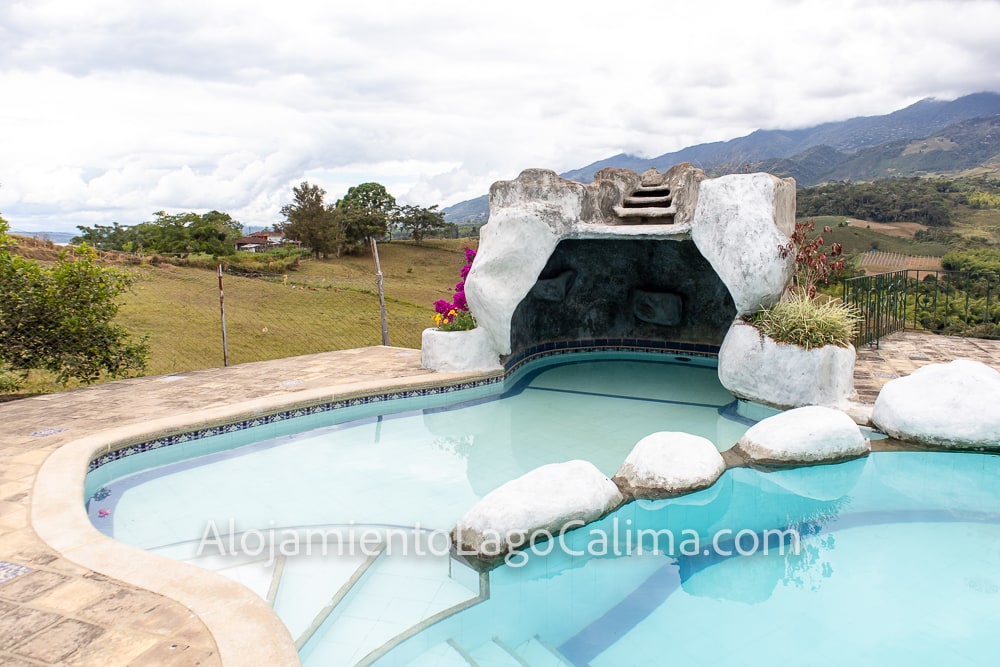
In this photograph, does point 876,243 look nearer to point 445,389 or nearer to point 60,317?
point 445,389

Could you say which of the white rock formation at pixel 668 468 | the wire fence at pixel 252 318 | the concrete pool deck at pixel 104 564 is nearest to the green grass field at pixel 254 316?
the wire fence at pixel 252 318

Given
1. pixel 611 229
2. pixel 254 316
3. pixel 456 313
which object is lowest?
pixel 254 316

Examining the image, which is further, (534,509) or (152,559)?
(534,509)

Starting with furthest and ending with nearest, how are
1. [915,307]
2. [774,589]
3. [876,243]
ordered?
[876,243], [915,307], [774,589]

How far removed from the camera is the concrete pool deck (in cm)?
307

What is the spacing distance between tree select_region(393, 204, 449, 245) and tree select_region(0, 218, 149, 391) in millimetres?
31018

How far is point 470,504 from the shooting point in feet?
18.5

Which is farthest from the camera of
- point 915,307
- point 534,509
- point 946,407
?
point 915,307

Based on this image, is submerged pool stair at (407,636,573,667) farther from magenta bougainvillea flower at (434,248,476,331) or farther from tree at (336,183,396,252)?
tree at (336,183,396,252)

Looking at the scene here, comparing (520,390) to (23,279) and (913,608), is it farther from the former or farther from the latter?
(23,279)

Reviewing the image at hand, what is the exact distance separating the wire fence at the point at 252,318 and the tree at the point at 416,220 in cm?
2017

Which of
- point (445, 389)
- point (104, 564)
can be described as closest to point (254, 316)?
point (445, 389)

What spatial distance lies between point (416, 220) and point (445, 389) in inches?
1297

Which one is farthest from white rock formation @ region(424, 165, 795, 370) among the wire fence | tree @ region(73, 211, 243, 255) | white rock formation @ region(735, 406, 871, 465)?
tree @ region(73, 211, 243, 255)
